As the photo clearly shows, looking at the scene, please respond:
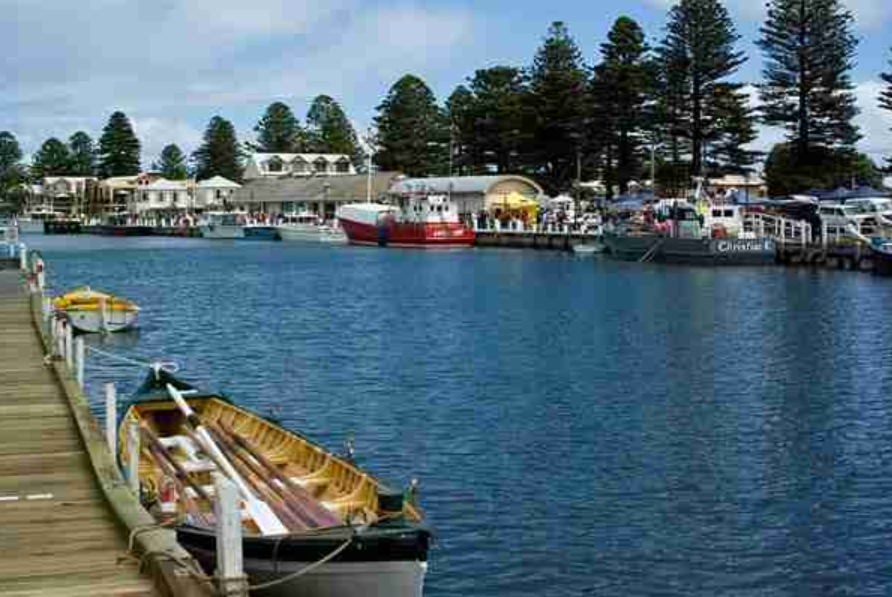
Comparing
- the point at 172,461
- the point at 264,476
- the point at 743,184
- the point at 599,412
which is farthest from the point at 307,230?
the point at 264,476

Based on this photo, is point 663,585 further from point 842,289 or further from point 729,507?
point 842,289

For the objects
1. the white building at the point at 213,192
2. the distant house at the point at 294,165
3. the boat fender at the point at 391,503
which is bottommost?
the boat fender at the point at 391,503

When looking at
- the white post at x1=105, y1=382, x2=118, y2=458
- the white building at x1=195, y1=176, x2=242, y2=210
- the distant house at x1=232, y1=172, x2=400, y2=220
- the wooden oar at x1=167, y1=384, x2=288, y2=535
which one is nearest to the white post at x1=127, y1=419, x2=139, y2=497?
the wooden oar at x1=167, y1=384, x2=288, y2=535

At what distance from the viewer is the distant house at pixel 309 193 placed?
119 m

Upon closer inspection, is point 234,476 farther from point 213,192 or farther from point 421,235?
point 213,192

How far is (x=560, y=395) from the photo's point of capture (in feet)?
81.1

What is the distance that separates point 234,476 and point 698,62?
77.6 metres

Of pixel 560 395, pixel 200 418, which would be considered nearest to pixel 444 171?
pixel 560 395

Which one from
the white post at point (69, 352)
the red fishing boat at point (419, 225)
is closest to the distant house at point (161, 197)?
the red fishing boat at point (419, 225)

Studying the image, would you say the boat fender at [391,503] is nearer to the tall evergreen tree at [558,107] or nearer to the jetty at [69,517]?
the jetty at [69,517]

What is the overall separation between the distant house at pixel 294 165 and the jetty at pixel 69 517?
136 m

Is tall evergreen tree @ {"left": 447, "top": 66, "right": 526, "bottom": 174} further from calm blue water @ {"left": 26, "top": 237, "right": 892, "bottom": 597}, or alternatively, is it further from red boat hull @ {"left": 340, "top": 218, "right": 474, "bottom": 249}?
calm blue water @ {"left": 26, "top": 237, "right": 892, "bottom": 597}

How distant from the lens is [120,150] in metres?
182

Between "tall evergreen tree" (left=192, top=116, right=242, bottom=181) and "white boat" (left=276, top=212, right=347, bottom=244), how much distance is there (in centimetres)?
4940
